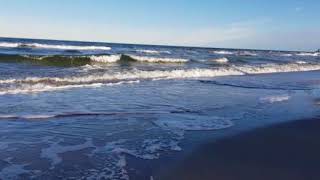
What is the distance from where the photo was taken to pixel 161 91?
13.0m

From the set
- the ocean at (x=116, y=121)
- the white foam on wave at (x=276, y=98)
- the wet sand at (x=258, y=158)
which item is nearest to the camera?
the wet sand at (x=258, y=158)

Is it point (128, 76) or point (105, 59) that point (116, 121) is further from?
point (105, 59)

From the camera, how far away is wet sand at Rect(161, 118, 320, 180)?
201 inches

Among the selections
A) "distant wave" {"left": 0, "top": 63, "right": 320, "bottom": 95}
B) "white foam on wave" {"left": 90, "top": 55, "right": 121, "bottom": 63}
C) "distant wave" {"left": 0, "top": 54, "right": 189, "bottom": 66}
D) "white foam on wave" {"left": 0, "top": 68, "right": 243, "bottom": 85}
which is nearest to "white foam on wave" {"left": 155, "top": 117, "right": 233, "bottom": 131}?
"distant wave" {"left": 0, "top": 63, "right": 320, "bottom": 95}

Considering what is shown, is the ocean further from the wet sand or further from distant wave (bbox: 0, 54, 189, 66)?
distant wave (bbox: 0, 54, 189, 66)

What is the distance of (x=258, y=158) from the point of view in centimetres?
574

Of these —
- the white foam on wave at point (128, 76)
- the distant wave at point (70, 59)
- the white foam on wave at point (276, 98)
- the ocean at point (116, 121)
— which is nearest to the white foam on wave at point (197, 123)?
the ocean at point (116, 121)

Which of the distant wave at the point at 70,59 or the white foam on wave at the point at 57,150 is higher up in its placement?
the white foam on wave at the point at 57,150

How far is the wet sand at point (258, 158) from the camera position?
5105 millimetres

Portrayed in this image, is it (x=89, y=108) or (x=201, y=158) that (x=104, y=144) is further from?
(x=89, y=108)

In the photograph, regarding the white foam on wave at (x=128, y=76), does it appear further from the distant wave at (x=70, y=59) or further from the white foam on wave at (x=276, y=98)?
the distant wave at (x=70, y=59)

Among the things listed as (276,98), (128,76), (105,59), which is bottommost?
(105,59)

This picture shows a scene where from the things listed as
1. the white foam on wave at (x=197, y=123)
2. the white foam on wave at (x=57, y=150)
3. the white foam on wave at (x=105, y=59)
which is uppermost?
the white foam on wave at (x=57, y=150)

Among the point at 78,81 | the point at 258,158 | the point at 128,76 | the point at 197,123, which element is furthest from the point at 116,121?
the point at 128,76
